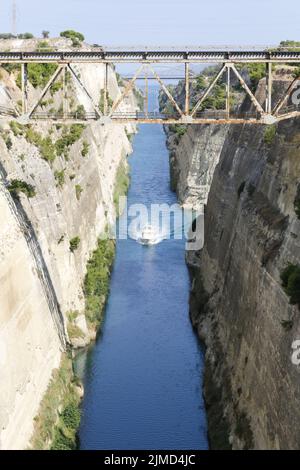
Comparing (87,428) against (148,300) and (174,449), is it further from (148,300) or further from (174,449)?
(148,300)

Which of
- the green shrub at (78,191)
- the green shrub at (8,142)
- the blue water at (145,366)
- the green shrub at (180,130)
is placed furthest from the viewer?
the green shrub at (180,130)

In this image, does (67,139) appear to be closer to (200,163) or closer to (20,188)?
(20,188)

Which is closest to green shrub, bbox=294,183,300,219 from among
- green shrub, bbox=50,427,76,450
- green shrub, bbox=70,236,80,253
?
green shrub, bbox=50,427,76,450

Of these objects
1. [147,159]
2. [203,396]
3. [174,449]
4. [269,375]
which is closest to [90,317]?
[203,396]

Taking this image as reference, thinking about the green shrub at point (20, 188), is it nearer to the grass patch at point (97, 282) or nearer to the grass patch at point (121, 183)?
the grass patch at point (97, 282)

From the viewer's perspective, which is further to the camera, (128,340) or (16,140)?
(128,340)

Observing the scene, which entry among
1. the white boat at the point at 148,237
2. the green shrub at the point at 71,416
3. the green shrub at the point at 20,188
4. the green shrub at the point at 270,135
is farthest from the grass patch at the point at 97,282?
the green shrub at the point at 270,135

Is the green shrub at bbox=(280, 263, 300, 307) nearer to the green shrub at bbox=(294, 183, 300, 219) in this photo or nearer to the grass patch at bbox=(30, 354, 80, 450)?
the green shrub at bbox=(294, 183, 300, 219)
